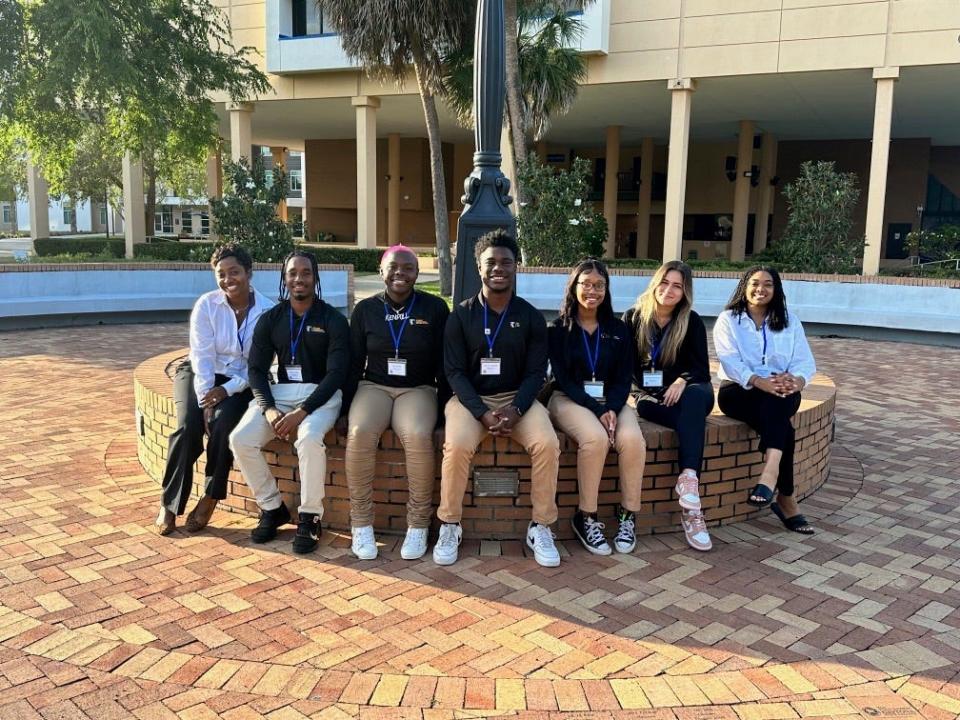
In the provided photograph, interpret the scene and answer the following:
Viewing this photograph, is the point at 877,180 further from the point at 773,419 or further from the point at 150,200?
the point at 150,200

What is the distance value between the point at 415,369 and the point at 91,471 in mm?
2358

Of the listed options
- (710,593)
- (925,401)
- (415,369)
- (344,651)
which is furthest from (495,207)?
(925,401)

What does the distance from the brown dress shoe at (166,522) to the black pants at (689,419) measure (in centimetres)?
256

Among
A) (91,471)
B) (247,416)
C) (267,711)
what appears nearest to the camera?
(267,711)

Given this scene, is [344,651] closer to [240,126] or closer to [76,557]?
[76,557]

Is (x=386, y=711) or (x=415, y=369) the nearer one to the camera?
(x=386, y=711)

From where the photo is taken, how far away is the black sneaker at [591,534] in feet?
12.9

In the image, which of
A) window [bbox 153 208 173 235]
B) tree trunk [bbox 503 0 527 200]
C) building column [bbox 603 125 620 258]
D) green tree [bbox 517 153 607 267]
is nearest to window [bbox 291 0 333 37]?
tree trunk [bbox 503 0 527 200]

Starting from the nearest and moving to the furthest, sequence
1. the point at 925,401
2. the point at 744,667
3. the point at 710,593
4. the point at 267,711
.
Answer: the point at 267,711, the point at 744,667, the point at 710,593, the point at 925,401

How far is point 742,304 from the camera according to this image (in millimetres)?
4602

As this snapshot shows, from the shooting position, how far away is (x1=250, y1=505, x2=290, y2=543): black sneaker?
3977 millimetres

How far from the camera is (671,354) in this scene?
4.31 meters

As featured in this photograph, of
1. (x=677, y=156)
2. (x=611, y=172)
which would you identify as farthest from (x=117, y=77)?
(x=611, y=172)

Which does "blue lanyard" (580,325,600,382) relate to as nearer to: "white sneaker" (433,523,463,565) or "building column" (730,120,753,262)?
"white sneaker" (433,523,463,565)
